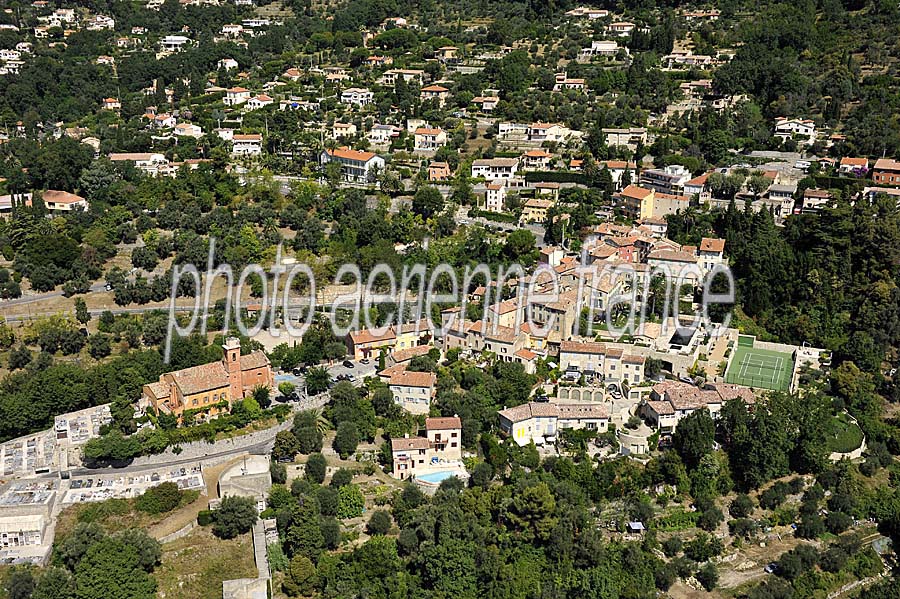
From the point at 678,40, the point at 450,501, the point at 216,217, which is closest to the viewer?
the point at 450,501

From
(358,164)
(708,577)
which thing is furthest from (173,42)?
(708,577)

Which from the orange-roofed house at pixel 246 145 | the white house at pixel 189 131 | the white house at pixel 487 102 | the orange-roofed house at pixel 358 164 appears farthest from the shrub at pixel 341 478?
the white house at pixel 487 102

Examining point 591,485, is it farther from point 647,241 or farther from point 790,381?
point 647,241

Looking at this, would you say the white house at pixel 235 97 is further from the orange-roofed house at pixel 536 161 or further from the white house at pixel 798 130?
the white house at pixel 798 130

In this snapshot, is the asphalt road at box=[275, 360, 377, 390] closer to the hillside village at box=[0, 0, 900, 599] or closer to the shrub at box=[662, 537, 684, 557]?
the hillside village at box=[0, 0, 900, 599]

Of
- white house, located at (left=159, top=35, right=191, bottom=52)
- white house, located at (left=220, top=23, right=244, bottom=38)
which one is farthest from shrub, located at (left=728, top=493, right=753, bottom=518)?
white house, located at (left=220, top=23, right=244, bottom=38)

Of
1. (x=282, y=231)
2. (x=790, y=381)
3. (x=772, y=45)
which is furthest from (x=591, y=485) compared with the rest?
(x=772, y=45)

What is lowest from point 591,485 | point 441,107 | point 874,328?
point 591,485
